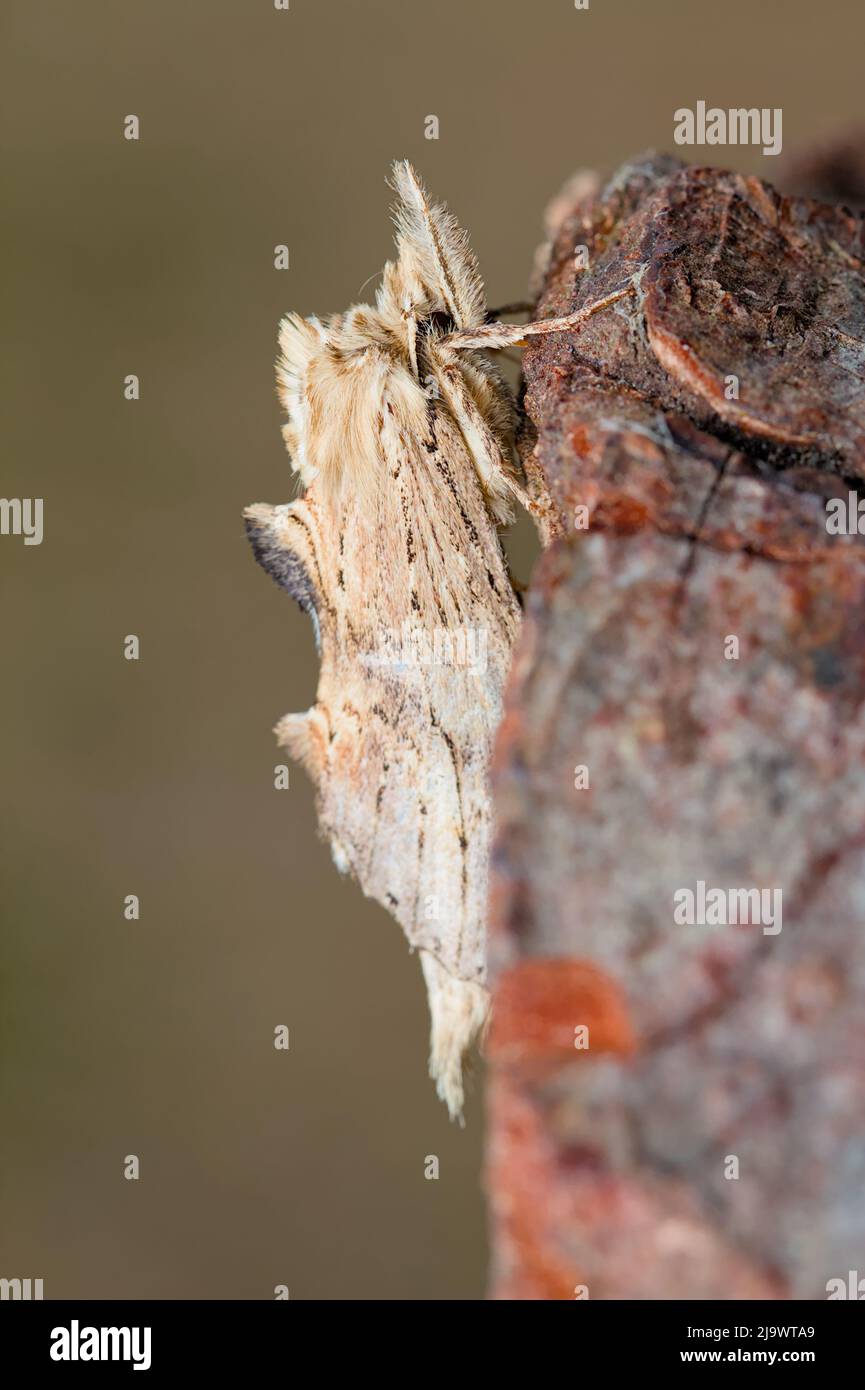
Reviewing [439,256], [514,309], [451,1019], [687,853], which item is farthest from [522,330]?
[451,1019]

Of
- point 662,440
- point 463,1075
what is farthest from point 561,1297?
point 463,1075

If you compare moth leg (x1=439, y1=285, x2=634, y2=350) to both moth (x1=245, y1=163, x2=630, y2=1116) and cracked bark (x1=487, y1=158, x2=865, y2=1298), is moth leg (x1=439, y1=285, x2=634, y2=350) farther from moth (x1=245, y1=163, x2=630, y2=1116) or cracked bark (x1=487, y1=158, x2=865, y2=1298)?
cracked bark (x1=487, y1=158, x2=865, y2=1298)

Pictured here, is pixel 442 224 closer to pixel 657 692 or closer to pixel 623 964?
pixel 657 692

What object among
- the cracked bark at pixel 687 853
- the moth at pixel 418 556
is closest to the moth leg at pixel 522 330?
the moth at pixel 418 556

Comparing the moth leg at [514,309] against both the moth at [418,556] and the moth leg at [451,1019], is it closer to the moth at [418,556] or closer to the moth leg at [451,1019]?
the moth at [418,556]

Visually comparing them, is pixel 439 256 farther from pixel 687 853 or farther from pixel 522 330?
pixel 687 853

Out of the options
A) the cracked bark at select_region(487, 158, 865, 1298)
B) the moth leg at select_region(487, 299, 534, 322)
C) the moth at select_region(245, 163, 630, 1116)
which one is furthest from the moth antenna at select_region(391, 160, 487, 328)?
the cracked bark at select_region(487, 158, 865, 1298)
